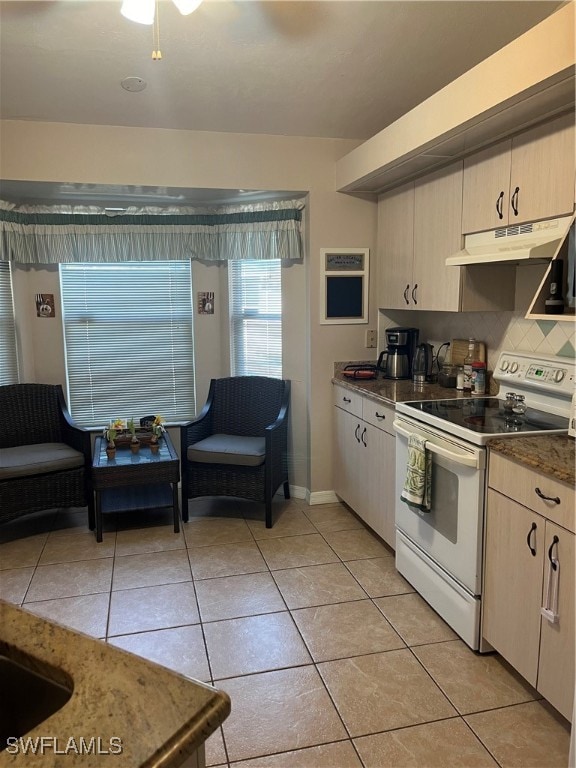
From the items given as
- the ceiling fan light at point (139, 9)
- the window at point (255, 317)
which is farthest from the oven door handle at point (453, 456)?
the ceiling fan light at point (139, 9)

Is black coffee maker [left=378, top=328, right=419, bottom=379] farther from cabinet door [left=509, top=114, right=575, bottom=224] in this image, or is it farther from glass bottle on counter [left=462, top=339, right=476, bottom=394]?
cabinet door [left=509, top=114, right=575, bottom=224]

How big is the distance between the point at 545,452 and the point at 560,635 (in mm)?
596

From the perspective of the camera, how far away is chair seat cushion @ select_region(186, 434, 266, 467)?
3549 millimetres

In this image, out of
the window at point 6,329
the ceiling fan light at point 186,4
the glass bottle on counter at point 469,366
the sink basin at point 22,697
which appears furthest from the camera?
the window at point 6,329

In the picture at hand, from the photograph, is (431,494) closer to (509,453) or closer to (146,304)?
(509,453)

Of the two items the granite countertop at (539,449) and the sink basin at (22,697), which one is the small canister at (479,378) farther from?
the sink basin at (22,697)

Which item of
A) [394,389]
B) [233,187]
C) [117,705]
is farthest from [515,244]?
[117,705]

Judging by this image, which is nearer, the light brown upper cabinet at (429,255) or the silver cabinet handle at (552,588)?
the silver cabinet handle at (552,588)

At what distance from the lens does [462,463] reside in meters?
2.25

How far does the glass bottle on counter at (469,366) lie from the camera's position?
315 cm

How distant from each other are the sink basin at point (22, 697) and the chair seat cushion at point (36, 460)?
8.50 ft

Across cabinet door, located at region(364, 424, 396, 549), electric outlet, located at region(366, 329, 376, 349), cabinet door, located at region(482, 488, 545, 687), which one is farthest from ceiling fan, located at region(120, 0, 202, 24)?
electric outlet, located at region(366, 329, 376, 349)

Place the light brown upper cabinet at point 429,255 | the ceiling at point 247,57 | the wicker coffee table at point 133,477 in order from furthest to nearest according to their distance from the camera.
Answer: the wicker coffee table at point 133,477 → the light brown upper cabinet at point 429,255 → the ceiling at point 247,57

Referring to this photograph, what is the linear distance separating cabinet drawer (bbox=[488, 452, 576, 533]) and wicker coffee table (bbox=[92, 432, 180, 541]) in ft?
6.83
